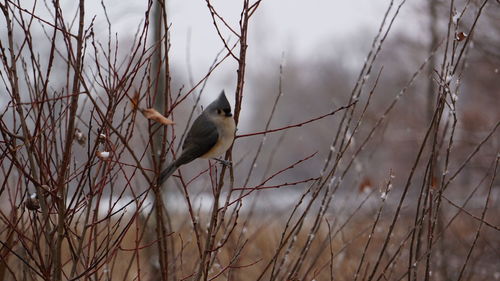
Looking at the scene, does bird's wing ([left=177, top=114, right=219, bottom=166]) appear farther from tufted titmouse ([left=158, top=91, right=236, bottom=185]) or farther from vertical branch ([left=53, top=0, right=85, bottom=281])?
vertical branch ([left=53, top=0, right=85, bottom=281])

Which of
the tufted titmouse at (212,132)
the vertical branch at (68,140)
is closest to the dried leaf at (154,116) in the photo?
the vertical branch at (68,140)

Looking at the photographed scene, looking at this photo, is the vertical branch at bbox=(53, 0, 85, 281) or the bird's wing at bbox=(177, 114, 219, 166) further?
the bird's wing at bbox=(177, 114, 219, 166)

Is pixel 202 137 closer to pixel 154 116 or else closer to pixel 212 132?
pixel 212 132

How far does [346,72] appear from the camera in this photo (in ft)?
81.7

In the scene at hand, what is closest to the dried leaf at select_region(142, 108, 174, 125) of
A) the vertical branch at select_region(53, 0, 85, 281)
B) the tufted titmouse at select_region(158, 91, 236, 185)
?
the vertical branch at select_region(53, 0, 85, 281)

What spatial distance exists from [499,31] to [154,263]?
17.1 feet

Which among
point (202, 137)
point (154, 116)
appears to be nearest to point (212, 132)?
point (202, 137)

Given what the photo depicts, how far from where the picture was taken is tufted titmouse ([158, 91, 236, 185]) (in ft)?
Result: 8.39

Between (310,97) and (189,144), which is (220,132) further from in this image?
(310,97)

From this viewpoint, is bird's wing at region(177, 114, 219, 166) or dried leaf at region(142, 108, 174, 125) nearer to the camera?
dried leaf at region(142, 108, 174, 125)

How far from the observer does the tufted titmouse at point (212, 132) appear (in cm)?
256

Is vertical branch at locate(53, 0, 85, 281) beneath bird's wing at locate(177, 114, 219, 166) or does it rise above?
beneath

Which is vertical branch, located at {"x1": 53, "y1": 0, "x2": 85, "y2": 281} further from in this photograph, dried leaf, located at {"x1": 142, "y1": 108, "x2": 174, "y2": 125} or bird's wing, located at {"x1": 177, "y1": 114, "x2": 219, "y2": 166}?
bird's wing, located at {"x1": 177, "y1": 114, "x2": 219, "y2": 166}

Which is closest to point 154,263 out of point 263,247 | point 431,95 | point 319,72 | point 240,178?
point 263,247
